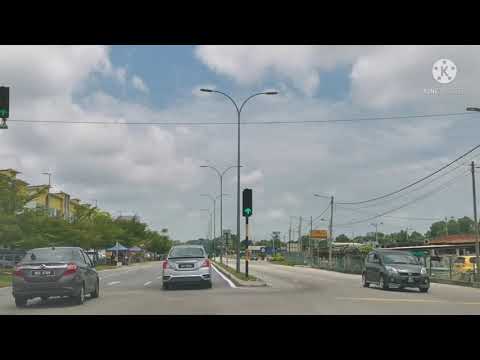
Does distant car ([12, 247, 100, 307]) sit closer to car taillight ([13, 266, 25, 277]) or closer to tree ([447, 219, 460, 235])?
car taillight ([13, 266, 25, 277])

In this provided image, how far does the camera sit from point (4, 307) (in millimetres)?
16391

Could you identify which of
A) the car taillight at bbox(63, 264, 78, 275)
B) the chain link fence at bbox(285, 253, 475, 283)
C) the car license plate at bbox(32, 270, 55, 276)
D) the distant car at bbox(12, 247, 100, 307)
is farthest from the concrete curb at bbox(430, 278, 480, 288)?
the car license plate at bbox(32, 270, 55, 276)

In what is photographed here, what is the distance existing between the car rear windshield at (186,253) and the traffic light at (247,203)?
5.36 metres

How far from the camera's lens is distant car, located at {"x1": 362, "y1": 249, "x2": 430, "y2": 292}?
23328 millimetres

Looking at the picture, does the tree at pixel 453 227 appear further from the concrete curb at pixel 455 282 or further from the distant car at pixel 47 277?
the distant car at pixel 47 277

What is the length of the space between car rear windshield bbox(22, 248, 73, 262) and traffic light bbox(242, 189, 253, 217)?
461 inches

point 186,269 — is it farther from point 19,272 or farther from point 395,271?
point 395,271

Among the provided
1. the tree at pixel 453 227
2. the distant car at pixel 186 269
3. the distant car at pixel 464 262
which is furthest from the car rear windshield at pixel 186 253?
the tree at pixel 453 227

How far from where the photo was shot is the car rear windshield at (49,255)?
54.1ft

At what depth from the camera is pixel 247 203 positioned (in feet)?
92.1
